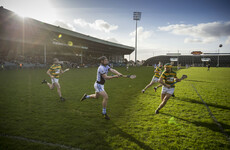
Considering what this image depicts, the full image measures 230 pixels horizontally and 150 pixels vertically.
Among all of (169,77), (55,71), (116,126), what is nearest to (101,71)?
(116,126)

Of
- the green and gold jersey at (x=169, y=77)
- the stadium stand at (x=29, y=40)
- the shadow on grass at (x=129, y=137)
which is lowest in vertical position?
the shadow on grass at (x=129, y=137)

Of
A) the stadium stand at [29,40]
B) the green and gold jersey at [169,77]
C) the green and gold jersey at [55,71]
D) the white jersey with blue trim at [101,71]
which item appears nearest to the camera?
the white jersey with blue trim at [101,71]

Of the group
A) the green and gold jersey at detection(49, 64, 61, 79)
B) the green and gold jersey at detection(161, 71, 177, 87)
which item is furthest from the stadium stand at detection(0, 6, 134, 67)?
the green and gold jersey at detection(161, 71, 177, 87)

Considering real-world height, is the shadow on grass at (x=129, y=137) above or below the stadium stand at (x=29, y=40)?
below

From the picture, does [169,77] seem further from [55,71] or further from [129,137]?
[55,71]

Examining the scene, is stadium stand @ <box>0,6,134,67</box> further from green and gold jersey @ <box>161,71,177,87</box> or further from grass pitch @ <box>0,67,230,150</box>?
green and gold jersey @ <box>161,71,177,87</box>

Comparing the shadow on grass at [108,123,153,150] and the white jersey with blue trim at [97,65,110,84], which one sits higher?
the white jersey with blue trim at [97,65,110,84]

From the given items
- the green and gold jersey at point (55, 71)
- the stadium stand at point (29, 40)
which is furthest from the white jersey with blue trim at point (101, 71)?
the stadium stand at point (29, 40)

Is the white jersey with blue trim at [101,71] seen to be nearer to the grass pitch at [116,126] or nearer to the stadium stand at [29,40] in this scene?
the grass pitch at [116,126]

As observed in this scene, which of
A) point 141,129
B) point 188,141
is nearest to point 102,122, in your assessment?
point 141,129

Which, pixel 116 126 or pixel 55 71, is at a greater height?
pixel 55 71

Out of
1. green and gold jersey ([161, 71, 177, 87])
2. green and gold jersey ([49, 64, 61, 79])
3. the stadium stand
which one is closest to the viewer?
green and gold jersey ([161, 71, 177, 87])

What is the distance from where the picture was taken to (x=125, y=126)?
168 inches

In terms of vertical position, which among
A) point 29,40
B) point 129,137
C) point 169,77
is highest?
point 29,40
